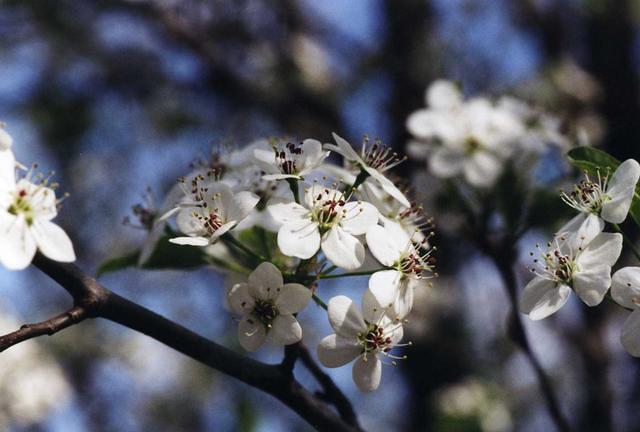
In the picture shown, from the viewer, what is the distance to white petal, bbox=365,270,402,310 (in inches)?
40.7

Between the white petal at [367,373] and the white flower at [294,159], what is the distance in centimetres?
27

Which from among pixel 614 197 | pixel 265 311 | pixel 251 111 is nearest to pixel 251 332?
pixel 265 311

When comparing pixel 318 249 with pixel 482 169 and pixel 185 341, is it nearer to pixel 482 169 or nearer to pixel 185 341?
pixel 185 341

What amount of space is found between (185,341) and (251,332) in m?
0.10

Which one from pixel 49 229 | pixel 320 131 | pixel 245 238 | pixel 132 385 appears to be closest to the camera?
pixel 49 229

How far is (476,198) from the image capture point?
186cm

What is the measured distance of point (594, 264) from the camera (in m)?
1.03

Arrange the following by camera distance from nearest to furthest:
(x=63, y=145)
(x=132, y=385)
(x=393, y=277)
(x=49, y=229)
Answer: (x=49, y=229) → (x=393, y=277) → (x=63, y=145) → (x=132, y=385)

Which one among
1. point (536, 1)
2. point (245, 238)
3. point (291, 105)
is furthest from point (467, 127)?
point (536, 1)

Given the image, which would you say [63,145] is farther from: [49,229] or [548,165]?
[49,229]

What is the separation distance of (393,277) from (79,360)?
2.84 m

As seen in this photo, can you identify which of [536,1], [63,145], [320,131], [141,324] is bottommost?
[63,145]

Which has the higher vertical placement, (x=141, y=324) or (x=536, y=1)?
(x=141, y=324)

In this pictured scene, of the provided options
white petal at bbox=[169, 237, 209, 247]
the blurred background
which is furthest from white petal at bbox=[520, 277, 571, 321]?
the blurred background
